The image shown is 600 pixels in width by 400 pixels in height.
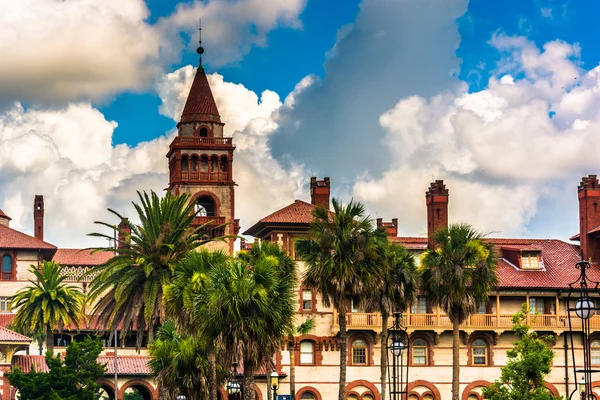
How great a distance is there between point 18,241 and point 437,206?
3828 cm

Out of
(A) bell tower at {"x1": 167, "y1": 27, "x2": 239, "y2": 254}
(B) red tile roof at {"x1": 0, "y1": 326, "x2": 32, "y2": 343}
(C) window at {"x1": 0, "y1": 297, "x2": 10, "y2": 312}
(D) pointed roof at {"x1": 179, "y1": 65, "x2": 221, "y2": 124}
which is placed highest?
(D) pointed roof at {"x1": 179, "y1": 65, "x2": 221, "y2": 124}

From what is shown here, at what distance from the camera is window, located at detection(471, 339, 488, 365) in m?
88.2

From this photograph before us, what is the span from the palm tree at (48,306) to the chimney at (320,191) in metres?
18.9

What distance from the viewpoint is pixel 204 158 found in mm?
103750

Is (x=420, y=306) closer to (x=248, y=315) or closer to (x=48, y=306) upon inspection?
(x=48, y=306)

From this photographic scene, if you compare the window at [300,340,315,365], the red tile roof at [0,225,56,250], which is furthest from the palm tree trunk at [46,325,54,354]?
the window at [300,340,315,365]

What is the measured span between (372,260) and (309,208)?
26931 millimetres

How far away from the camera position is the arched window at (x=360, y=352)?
3433 inches

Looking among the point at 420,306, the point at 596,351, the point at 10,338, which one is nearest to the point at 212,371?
the point at 10,338

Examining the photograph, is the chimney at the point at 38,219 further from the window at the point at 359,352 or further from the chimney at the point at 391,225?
the window at the point at 359,352

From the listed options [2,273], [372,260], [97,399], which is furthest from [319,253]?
[2,273]

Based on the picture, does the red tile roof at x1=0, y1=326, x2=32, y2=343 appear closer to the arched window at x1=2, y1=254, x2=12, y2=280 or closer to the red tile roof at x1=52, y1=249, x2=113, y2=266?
the arched window at x1=2, y1=254, x2=12, y2=280

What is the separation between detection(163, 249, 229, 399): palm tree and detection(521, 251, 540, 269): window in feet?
121

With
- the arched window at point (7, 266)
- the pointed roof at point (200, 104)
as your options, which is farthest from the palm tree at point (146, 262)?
the arched window at point (7, 266)
